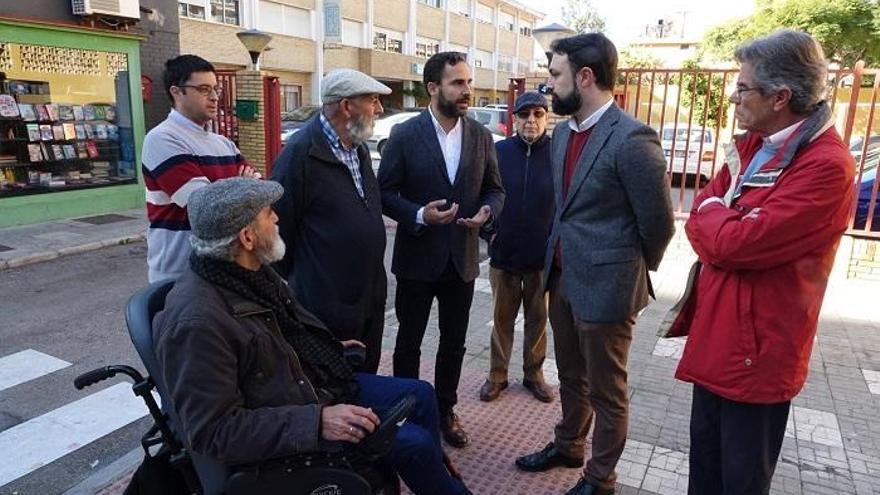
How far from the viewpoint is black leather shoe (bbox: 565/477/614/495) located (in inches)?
107

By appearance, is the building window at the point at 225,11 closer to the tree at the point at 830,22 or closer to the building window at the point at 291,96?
the building window at the point at 291,96

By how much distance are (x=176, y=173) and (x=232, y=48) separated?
73.9 ft

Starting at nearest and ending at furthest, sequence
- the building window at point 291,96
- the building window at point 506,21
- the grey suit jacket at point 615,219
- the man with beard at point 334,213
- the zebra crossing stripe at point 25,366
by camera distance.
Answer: the grey suit jacket at point 615,219
the man with beard at point 334,213
the zebra crossing stripe at point 25,366
the building window at point 291,96
the building window at point 506,21

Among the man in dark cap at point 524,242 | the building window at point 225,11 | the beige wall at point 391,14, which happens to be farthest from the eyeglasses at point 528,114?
the beige wall at point 391,14

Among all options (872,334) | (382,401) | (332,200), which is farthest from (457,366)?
(872,334)

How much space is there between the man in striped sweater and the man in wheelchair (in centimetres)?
94

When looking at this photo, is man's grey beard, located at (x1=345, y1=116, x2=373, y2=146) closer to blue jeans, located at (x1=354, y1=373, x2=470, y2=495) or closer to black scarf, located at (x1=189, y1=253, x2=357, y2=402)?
black scarf, located at (x1=189, y1=253, x2=357, y2=402)

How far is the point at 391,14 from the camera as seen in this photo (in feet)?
103

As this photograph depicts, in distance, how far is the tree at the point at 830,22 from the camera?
62.7 feet

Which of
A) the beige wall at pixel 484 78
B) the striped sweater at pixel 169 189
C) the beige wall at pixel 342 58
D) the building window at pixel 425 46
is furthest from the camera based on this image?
the beige wall at pixel 484 78

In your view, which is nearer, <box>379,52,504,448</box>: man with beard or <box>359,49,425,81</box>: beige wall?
<box>379,52,504,448</box>: man with beard

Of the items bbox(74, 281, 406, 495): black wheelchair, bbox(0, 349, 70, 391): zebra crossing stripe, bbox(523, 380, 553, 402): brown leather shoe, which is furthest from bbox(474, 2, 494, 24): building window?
bbox(74, 281, 406, 495): black wheelchair

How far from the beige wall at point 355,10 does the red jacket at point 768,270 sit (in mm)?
28538

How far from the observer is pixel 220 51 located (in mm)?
22859
